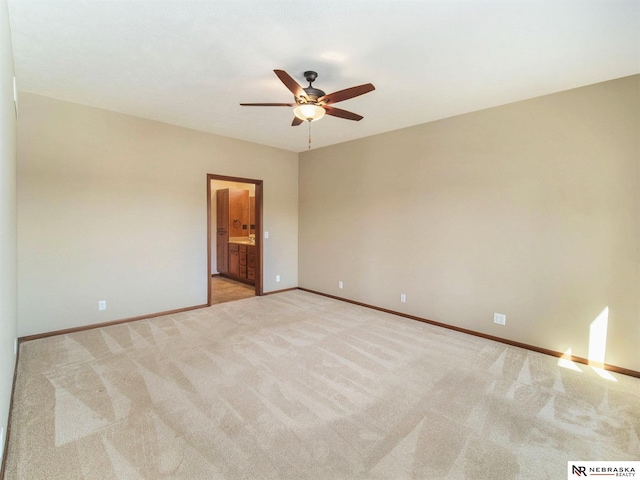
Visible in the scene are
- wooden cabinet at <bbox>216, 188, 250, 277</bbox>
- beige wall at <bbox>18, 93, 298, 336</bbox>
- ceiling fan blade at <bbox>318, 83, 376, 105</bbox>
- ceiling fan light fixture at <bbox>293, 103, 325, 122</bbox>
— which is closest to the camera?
ceiling fan blade at <bbox>318, 83, 376, 105</bbox>

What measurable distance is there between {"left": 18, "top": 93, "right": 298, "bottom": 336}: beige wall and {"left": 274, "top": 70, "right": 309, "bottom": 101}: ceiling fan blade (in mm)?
2681

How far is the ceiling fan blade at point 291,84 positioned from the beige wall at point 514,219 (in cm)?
229

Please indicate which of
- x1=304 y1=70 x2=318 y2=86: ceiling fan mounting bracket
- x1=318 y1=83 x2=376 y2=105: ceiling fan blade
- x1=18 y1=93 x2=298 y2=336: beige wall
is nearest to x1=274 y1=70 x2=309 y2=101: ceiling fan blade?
x1=318 y1=83 x2=376 y2=105: ceiling fan blade

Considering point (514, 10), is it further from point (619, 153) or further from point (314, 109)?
point (619, 153)

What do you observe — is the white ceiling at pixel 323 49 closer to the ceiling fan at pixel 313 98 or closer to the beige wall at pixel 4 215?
the ceiling fan at pixel 313 98

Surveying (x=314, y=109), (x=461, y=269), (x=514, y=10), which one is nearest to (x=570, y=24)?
(x=514, y=10)

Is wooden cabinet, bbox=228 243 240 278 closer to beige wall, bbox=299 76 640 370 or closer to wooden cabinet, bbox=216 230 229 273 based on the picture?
wooden cabinet, bbox=216 230 229 273

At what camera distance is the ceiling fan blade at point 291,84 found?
6.83 feet

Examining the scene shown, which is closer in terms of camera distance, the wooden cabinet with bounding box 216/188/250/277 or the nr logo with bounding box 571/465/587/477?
the nr logo with bounding box 571/465/587/477

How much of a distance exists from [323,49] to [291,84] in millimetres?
406

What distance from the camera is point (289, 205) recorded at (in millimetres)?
5852

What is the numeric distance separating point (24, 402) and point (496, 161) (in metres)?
4.99

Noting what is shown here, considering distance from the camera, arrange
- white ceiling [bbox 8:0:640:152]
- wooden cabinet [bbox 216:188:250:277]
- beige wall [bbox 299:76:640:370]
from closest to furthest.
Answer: white ceiling [bbox 8:0:640:152]
beige wall [bbox 299:76:640:370]
wooden cabinet [bbox 216:188:250:277]

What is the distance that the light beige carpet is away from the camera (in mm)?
1671
